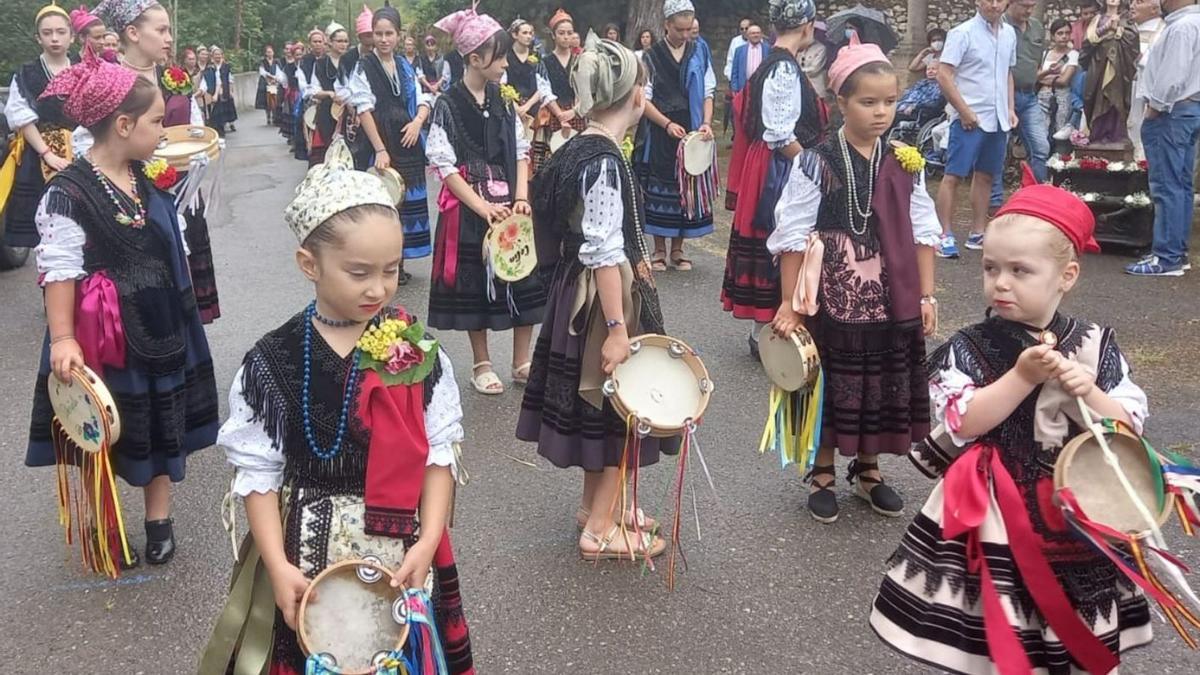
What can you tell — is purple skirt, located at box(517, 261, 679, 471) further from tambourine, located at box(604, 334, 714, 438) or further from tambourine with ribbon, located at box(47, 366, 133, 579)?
tambourine with ribbon, located at box(47, 366, 133, 579)

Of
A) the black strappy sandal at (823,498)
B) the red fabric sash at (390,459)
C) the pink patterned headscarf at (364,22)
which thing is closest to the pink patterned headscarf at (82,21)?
the pink patterned headscarf at (364,22)

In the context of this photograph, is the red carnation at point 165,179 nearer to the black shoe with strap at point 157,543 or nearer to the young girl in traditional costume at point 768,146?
the black shoe with strap at point 157,543

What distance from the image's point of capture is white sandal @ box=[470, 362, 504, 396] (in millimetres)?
5551

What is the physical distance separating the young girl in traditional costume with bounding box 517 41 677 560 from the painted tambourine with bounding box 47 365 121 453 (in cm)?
137

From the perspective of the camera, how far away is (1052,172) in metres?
8.85

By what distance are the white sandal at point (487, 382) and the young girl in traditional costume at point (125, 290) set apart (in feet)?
6.39

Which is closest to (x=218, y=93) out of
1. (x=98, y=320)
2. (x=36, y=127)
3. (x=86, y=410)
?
(x=36, y=127)

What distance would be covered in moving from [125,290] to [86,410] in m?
0.44

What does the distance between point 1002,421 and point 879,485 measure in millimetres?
1734

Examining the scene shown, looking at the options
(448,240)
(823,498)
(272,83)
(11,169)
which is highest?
(448,240)

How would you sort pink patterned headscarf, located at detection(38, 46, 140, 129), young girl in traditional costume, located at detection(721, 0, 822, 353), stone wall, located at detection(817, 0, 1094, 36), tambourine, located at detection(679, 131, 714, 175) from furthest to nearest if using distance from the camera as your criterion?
stone wall, located at detection(817, 0, 1094, 36) → tambourine, located at detection(679, 131, 714, 175) → young girl in traditional costume, located at detection(721, 0, 822, 353) → pink patterned headscarf, located at detection(38, 46, 140, 129)

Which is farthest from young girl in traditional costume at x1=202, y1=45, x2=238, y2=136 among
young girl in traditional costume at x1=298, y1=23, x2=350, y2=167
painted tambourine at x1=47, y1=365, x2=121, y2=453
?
painted tambourine at x1=47, y1=365, x2=121, y2=453

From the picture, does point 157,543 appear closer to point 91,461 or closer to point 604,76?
point 91,461

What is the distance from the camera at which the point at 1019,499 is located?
238cm
